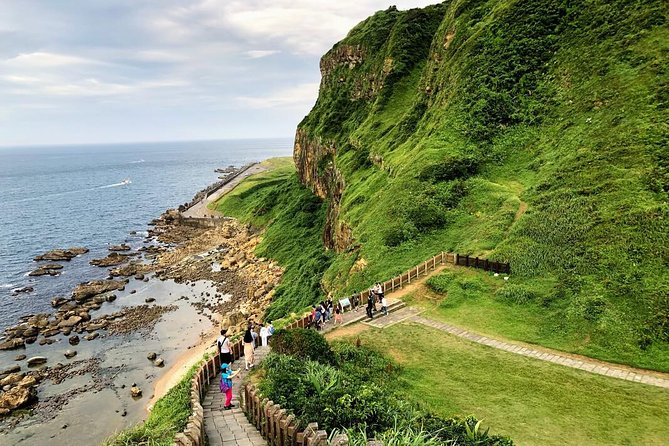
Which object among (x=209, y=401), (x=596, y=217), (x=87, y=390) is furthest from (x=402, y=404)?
(x=87, y=390)

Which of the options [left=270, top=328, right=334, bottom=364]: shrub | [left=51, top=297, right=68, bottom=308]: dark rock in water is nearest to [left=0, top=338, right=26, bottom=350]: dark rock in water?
[left=51, top=297, right=68, bottom=308]: dark rock in water

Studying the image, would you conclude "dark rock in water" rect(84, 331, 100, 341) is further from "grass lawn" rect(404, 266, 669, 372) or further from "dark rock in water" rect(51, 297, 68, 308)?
"grass lawn" rect(404, 266, 669, 372)

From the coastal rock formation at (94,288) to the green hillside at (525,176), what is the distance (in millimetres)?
20050

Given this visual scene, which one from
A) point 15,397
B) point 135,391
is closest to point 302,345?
point 135,391

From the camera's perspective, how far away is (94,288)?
193 feet

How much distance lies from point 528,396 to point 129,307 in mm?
48005

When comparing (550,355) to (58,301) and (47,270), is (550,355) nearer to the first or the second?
(58,301)

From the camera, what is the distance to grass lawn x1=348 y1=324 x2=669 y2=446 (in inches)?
524

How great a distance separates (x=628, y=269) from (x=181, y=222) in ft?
296

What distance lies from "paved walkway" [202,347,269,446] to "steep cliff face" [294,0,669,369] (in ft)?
46.4

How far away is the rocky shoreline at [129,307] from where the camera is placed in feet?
118

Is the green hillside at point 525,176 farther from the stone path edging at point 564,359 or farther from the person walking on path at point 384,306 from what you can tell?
the person walking on path at point 384,306

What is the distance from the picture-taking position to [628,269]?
21.5 meters

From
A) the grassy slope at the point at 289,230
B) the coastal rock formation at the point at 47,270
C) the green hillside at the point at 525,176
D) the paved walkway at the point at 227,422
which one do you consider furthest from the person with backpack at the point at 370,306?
the coastal rock formation at the point at 47,270
